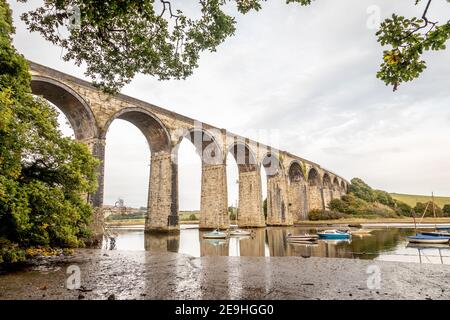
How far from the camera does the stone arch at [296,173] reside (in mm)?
50406

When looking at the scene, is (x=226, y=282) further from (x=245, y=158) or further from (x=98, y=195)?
(x=245, y=158)

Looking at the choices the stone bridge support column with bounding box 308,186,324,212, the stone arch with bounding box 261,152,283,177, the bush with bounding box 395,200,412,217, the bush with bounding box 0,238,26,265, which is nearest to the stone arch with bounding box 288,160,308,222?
the stone arch with bounding box 261,152,283,177

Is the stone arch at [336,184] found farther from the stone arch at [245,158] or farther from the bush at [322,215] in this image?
the stone arch at [245,158]

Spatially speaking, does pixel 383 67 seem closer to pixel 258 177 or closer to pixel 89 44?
pixel 89 44

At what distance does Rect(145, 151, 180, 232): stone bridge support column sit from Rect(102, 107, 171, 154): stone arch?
94 centimetres

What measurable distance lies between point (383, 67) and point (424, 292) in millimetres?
4731

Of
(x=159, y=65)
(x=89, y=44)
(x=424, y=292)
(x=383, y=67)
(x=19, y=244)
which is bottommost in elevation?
(x=424, y=292)

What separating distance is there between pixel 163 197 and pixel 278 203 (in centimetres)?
2208

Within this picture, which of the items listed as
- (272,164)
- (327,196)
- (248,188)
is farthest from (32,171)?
(327,196)

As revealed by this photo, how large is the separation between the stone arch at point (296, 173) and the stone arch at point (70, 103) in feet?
119

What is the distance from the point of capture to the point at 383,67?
4781 mm

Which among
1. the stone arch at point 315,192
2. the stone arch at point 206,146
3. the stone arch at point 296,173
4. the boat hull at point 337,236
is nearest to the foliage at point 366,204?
the stone arch at point 315,192

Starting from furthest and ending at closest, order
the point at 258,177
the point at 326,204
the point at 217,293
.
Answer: the point at 326,204 → the point at 258,177 → the point at 217,293

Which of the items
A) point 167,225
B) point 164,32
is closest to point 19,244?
point 164,32
